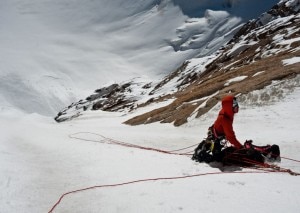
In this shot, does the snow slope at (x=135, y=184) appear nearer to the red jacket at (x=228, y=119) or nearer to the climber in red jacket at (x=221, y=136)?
the climber in red jacket at (x=221, y=136)

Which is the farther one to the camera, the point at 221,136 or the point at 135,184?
the point at 221,136

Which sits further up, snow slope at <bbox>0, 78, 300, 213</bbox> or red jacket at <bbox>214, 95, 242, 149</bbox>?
red jacket at <bbox>214, 95, 242, 149</bbox>

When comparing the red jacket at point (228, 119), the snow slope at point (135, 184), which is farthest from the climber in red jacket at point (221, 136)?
the snow slope at point (135, 184)

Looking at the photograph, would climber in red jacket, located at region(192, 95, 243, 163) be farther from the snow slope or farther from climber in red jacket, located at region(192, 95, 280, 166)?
the snow slope

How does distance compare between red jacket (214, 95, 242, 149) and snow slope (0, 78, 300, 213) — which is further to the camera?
red jacket (214, 95, 242, 149)

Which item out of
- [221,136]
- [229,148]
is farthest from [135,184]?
[221,136]

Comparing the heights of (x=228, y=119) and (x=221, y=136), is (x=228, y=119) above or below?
above

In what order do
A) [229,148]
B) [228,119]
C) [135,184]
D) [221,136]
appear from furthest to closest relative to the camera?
1. [221,136]
2. [229,148]
3. [228,119]
4. [135,184]

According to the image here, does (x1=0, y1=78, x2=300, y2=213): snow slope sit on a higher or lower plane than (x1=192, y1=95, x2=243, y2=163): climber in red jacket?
lower

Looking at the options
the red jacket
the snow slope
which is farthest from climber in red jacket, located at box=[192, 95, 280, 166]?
the snow slope

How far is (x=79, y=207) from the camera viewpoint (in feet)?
32.8

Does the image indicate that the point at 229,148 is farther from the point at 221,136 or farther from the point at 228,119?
the point at 228,119

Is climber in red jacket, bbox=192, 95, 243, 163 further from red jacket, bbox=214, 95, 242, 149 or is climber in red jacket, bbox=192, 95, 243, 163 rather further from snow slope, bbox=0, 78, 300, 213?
snow slope, bbox=0, 78, 300, 213

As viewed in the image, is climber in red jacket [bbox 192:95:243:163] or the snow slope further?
climber in red jacket [bbox 192:95:243:163]
